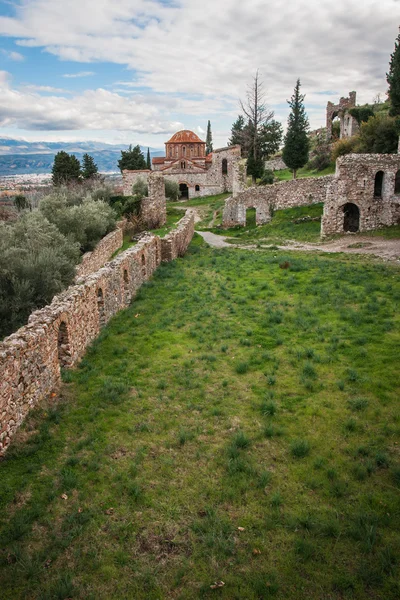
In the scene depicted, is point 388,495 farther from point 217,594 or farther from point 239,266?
point 239,266

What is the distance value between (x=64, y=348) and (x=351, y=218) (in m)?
22.5

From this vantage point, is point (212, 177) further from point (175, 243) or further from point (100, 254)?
point (175, 243)

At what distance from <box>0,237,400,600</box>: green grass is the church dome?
58.2 metres

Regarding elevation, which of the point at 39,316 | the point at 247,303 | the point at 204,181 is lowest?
the point at 247,303

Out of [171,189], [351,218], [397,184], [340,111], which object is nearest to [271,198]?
[351,218]

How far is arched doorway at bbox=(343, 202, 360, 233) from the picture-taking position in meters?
26.2

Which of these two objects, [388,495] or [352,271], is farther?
[352,271]

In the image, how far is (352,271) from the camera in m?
16.5

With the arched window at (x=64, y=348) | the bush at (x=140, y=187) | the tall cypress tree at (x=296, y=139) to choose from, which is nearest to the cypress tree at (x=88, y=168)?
the bush at (x=140, y=187)

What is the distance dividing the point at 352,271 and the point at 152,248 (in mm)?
8607

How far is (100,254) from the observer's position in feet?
72.4

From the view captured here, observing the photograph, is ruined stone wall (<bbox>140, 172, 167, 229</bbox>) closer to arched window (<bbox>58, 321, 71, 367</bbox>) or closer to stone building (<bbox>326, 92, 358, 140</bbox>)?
arched window (<bbox>58, 321, 71, 367</bbox>)

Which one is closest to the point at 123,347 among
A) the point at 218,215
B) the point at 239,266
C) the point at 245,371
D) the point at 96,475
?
the point at 245,371

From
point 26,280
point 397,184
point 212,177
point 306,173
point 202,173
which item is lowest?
point 26,280
